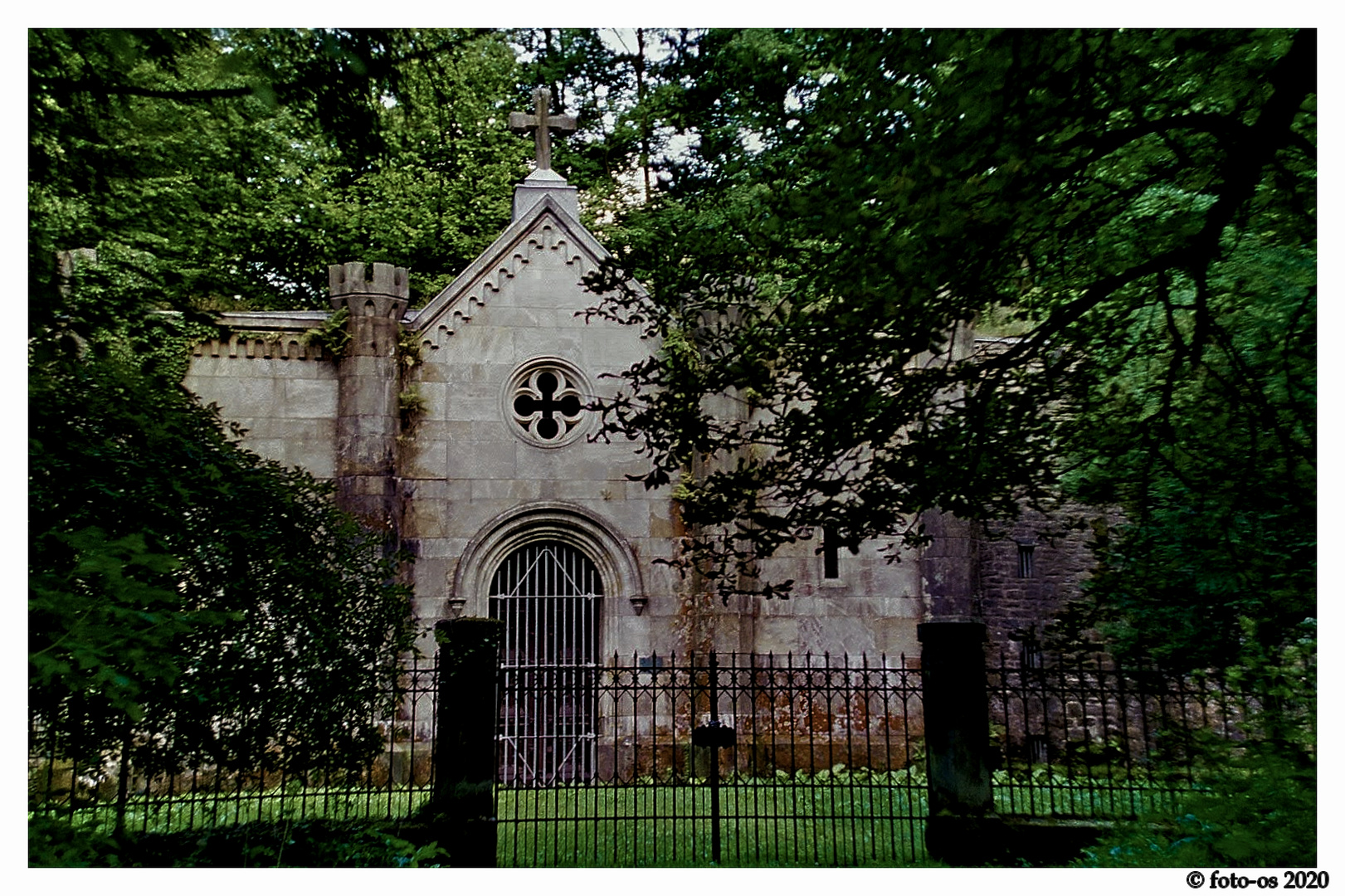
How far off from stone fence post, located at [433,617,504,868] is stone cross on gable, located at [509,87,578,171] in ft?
20.2

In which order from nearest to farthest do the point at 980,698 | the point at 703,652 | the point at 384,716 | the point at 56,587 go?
1. the point at 56,587
2. the point at 384,716
3. the point at 980,698
4. the point at 703,652

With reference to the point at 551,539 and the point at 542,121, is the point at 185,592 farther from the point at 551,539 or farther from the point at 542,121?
the point at 542,121

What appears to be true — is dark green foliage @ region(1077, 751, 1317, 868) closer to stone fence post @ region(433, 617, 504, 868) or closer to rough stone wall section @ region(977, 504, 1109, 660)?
stone fence post @ region(433, 617, 504, 868)

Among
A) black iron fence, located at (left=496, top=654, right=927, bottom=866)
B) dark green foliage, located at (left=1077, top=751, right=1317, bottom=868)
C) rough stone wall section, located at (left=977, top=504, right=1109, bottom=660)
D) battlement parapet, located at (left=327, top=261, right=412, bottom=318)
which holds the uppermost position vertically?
battlement parapet, located at (left=327, top=261, right=412, bottom=318)

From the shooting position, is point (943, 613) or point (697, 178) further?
point (943, 613)

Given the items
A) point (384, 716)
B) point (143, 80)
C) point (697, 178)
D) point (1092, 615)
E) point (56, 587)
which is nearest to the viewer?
point (56, 587)

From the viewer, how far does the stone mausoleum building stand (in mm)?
10242

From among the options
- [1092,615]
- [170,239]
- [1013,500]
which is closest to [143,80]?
[170,239]

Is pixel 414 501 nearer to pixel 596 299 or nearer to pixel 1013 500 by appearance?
pixel 596 299

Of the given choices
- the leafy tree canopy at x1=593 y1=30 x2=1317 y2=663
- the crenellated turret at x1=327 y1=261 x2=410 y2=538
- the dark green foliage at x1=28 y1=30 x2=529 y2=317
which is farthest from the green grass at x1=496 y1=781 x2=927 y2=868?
the dark green foliage at x1=28 y1=30 x2=529 y2=317

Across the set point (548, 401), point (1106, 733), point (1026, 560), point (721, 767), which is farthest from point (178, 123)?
point (1026, 560)

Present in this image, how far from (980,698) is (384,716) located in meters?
4.05

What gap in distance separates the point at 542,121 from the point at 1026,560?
8.09 metres

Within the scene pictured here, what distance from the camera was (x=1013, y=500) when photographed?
18.6ft
